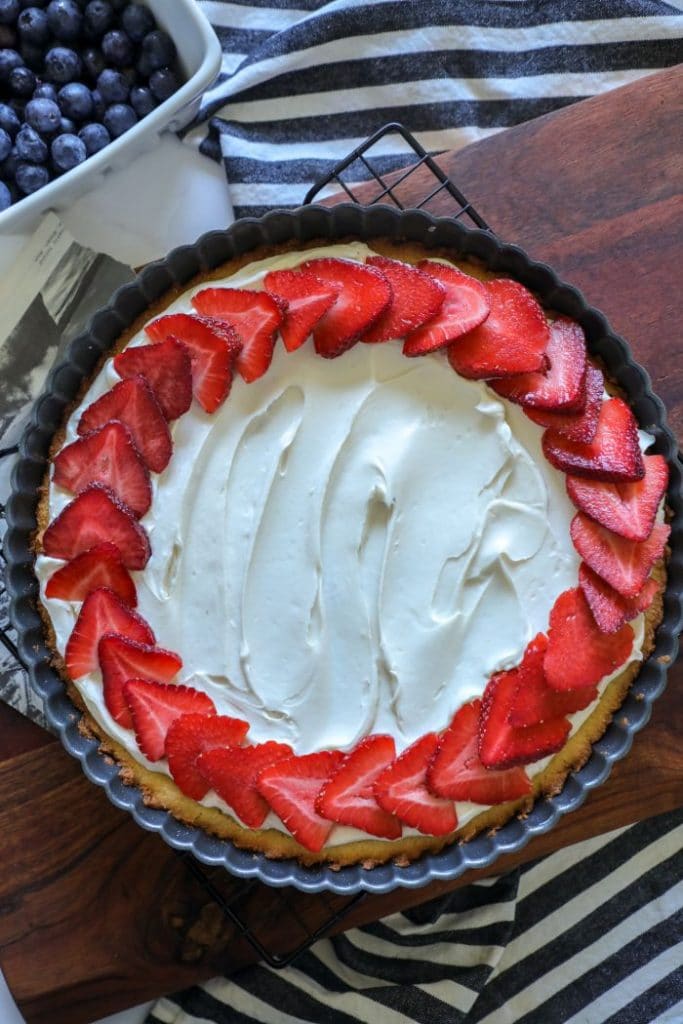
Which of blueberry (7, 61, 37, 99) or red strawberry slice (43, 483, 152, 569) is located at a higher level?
blueberry (7, 61, 37, 99)

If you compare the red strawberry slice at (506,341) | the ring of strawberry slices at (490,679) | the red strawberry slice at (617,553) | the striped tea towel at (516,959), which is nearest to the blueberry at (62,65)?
the ring of strawberry slices at (490,679)

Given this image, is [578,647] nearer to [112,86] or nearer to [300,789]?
[300,789]

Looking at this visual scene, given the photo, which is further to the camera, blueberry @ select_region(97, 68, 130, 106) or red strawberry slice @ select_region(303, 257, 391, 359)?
blueberry @ select_region(97, 68, 130, 106)

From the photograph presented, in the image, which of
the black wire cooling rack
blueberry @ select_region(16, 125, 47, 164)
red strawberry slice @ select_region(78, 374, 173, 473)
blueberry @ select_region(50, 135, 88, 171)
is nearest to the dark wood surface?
the black wire cooling rack

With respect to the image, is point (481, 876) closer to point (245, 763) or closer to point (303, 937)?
point (303, 937)

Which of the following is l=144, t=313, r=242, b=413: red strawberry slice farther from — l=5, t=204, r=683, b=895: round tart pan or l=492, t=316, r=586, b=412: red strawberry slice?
l=492, t=316, r=586, b=412: red strawberry slice

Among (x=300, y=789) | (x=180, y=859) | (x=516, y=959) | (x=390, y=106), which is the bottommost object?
(x=516, y=959)

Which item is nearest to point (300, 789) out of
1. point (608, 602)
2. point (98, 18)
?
point (608, 602)

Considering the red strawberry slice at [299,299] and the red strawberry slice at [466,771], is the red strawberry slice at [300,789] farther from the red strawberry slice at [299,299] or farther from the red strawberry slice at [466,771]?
the red strawberry slice at [299,299]
